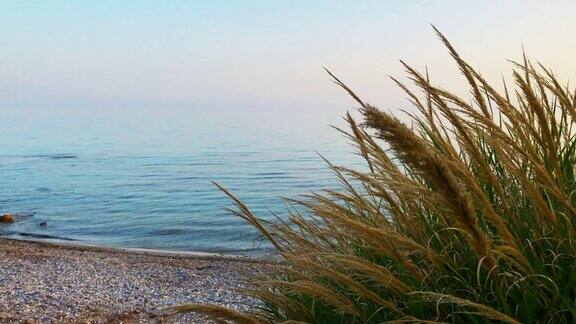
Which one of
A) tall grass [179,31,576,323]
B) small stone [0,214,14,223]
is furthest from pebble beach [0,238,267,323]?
small stone [0,214,14,223]

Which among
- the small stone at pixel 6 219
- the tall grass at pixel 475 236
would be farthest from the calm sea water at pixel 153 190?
the tall grass at pixel 475 236

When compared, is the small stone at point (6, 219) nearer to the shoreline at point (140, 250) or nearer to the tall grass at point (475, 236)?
the shoreline at point (140, 250)

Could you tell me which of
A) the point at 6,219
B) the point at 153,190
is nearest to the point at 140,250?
the point at 6,219

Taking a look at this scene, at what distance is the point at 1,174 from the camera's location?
132ft

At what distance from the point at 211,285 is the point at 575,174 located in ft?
36.9

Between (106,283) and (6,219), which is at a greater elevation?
(106,283)

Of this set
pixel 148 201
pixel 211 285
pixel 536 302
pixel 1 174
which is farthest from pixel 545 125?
pixel 1 174

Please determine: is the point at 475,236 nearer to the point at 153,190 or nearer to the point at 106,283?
the point at 106,283

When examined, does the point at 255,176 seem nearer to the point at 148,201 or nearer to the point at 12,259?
the point at 148,201

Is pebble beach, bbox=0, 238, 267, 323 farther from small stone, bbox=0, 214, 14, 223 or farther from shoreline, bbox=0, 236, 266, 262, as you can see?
small stone, bbox=0, 214, 14, 223

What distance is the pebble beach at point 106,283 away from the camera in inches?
384

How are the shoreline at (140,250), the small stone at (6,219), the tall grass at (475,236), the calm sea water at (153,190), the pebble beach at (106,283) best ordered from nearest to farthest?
the tall grass at (475,236) → the pebble beach at (106,283) → the shoreline at (140,250) → the calm sea water at (153,190) → the small stone at (6,219)

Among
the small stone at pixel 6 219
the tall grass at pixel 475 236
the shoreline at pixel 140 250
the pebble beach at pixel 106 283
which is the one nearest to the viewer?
the tall grass at pixel 475 236

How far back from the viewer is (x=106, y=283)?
1263cm
